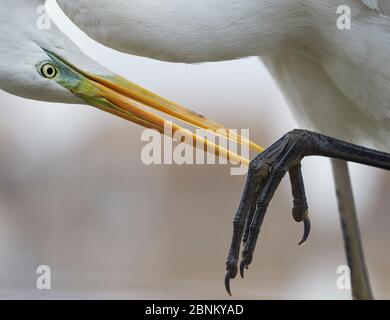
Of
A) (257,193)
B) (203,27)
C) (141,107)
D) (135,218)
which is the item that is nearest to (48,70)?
(141,107)

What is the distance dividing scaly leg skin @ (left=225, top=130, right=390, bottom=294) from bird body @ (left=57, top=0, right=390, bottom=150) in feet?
0.66

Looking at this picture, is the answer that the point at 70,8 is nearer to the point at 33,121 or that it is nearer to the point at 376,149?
the point at 376,149

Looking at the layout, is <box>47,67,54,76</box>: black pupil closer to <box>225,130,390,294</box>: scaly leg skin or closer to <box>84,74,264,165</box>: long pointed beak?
<box>84,74,264,165</box>: long pointed beak

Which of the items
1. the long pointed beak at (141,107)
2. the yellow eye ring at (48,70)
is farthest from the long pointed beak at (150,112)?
the yellow eye ring at (48,70)

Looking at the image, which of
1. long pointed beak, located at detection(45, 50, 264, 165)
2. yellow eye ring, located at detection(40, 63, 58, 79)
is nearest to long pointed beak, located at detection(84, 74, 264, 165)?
long pointed beak, located at detection(45, 50, 264, 165)

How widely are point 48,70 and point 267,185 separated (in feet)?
2.05

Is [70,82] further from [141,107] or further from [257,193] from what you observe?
[257,193]

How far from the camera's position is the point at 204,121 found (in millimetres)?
2805

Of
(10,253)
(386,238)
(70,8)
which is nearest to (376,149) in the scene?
(70,8)

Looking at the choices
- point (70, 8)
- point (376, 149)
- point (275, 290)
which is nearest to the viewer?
point (70, 8)

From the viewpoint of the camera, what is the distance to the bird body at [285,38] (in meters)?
2.62

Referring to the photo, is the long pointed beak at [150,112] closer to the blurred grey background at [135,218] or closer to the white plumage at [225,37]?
the white plumage at [225,37]

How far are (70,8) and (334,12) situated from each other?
677 mm

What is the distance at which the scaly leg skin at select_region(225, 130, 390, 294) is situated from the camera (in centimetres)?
271
